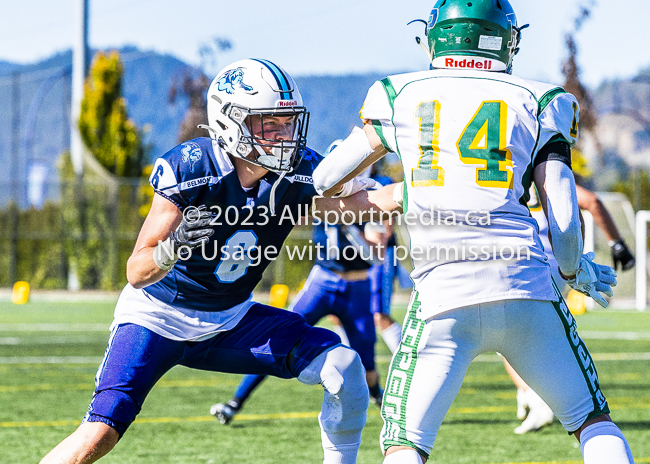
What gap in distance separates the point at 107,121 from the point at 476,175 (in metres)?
23.4

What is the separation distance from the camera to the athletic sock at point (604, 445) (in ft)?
8.29

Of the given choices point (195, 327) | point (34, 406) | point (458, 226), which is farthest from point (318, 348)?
point (34, 406)

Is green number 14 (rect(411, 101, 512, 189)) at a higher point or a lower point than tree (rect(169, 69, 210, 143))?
lower

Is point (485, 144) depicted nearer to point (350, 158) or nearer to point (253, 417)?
point (350, 158)

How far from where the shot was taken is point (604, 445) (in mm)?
2545

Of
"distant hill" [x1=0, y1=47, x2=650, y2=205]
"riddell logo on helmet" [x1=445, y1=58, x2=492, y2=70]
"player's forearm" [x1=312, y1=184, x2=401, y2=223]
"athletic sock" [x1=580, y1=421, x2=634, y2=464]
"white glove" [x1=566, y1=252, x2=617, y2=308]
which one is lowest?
"athletic sock" [x1=580, y1=421, x2=634, y2=464]

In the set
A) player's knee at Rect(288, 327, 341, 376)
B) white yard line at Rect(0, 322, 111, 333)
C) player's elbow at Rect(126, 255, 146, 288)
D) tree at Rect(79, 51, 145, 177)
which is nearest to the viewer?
player's elbow at Rect(126, 255, 146, 288)

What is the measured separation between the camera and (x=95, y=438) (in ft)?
9.76

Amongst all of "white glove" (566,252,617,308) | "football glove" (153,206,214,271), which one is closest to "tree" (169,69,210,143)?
"football glove" (153,206,214,271)

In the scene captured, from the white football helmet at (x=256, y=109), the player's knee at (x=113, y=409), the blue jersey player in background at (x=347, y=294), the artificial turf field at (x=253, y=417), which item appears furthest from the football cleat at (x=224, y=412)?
the white football helmet at (x=256, y=109)

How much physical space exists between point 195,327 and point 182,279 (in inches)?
7.8

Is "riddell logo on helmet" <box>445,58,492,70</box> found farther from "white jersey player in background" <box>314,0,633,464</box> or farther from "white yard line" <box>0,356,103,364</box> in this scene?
"white yard line" <box>0,356,103,364</box>

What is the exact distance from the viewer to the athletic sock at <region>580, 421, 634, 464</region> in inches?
99.5

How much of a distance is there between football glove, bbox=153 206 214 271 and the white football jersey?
2.62 ft
